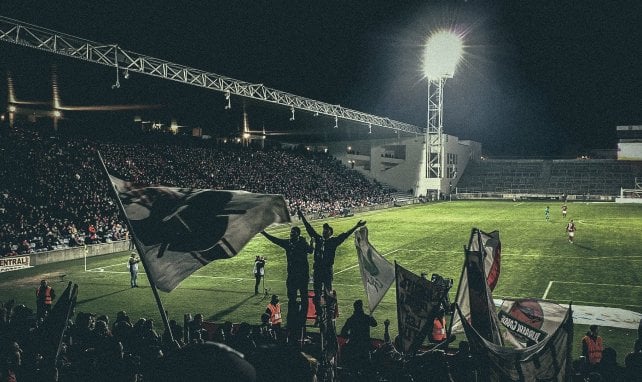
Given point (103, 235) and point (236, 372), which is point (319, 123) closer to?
point (103, 235)

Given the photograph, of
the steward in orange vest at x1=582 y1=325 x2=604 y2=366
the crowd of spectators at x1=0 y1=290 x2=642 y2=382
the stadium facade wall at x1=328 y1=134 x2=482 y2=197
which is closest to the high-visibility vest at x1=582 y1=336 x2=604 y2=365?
the steward in orange vest at x1=582 y1=325 x2=604 y2=366

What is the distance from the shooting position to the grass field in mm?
17328

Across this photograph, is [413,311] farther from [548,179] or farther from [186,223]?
[548,179]

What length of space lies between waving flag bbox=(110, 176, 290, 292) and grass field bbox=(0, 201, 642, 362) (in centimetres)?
873

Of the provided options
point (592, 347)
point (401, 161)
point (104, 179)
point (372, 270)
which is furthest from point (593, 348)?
point (401, 161)

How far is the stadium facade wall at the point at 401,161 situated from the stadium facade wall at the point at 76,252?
55434mm

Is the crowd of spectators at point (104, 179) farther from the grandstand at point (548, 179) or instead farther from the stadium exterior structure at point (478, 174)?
the grandstand at point (548, 179)

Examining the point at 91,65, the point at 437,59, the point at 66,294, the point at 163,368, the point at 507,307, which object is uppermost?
the point at 437,59

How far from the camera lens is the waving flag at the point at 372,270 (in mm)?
10541

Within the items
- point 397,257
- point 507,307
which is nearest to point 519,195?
point 397,257

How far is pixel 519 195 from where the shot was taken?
8169cm

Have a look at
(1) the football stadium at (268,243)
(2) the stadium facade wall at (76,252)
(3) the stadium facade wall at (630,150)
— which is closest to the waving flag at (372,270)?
(1) the football stadium at (268,243)

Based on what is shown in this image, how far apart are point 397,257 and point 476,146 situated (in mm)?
84180

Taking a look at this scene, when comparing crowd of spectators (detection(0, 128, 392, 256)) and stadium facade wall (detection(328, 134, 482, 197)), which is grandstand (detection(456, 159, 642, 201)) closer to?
stadium facade wall (detection(328, 134, 482, 197))
